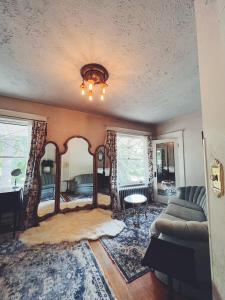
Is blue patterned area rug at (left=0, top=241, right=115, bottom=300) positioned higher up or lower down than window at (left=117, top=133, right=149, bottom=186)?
lower down

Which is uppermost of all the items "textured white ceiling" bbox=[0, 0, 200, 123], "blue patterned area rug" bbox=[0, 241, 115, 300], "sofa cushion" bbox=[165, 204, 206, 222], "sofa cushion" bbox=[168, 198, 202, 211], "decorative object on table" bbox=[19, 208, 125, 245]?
"textured white ceiling" bbox=[0, 0, 200, 123]

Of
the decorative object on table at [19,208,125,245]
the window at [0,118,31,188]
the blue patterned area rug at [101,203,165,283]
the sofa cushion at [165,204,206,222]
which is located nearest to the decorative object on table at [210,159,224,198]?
the blue patterned area rug at [101,203,165,283]

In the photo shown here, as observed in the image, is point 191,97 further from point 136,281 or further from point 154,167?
point 136,281

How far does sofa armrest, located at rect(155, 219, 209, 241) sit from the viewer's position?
1.41m

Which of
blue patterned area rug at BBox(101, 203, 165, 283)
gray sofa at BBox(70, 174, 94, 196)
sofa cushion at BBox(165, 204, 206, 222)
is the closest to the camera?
blue patterned area rug at BBox(101, 203, 165, 283)

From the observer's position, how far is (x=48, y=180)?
3.23 meters

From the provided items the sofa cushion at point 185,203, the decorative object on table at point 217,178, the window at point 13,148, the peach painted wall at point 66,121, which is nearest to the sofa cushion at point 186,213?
the sofa cushion at point 185,203

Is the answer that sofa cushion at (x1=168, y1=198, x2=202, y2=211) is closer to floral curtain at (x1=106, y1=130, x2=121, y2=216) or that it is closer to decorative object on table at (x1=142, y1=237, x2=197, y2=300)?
floral curtain at (x1=106, y1=130, x2=121, y2=216)

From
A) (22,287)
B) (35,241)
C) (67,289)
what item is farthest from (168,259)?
(35,241)

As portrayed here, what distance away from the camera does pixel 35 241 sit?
2.37 m

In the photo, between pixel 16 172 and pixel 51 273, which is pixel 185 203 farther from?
pixel 16 172

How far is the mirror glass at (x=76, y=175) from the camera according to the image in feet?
11.3

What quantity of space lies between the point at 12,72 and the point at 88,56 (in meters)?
1.19

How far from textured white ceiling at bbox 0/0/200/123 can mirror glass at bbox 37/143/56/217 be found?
1235 millimetres
